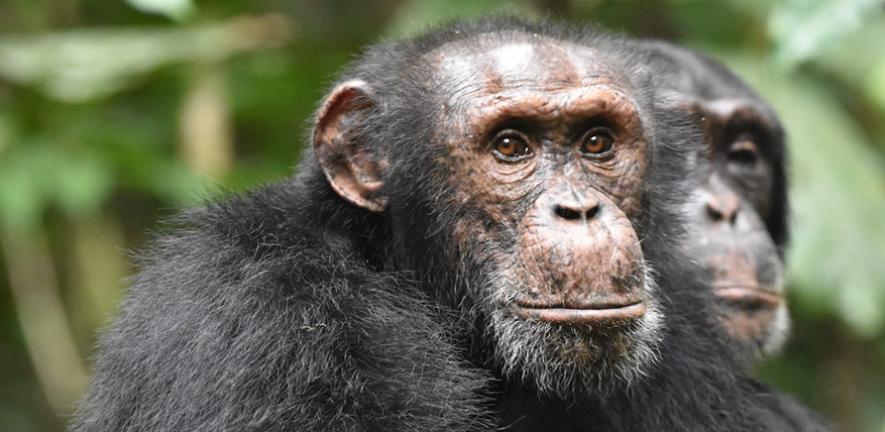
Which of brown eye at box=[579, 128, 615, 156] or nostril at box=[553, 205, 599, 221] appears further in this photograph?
brown eye at box=[579, 128, 615, 156]

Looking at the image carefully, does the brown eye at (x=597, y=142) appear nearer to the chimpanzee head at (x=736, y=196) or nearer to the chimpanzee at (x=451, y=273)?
the chimpanzee at (x=451, y=273)

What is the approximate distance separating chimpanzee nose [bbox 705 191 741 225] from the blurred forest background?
0.68 m

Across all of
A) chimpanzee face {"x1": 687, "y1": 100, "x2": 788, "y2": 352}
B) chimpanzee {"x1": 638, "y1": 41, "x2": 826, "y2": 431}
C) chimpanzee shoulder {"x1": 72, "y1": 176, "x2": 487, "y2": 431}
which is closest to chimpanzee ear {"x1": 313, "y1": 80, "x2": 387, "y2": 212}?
chimpanzee shoulder {"x1": 72, "y1": 176, "x2": 487, "y2": 431}

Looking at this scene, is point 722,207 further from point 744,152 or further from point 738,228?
point 744,152

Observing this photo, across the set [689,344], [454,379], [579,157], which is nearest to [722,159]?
[689,344]

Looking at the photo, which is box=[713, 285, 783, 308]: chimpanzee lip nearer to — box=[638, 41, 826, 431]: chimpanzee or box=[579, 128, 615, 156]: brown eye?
box=[638, 41, 826, 431]: chimpanzee

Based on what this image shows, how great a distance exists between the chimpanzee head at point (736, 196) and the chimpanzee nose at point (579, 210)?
113 cm

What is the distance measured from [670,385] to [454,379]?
1043 millimetres

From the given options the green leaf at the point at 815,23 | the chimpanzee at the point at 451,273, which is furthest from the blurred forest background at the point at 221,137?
the chimpanzee at the point at 451,273

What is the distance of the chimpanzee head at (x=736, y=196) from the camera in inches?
203

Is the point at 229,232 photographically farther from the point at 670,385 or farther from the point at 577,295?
the point at 670,385

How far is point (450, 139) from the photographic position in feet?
13.0

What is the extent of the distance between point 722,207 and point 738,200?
0.60ft

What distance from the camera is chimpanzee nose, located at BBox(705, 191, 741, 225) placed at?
17.3ft
